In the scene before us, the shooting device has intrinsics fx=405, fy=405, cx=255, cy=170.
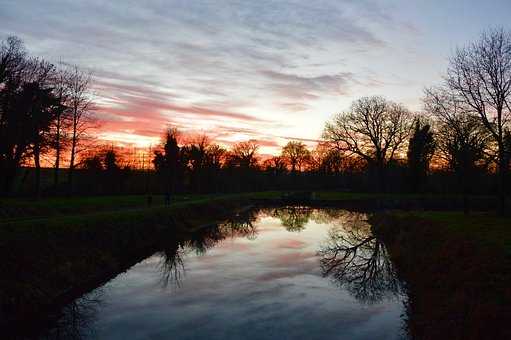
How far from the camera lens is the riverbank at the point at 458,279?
10.0 metres

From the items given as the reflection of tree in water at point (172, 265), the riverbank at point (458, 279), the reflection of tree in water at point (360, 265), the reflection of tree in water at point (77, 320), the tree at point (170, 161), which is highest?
the tree at point (170, 161)

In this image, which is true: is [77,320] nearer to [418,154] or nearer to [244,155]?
[418,154]

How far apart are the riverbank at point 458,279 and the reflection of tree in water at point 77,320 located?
33.3ft

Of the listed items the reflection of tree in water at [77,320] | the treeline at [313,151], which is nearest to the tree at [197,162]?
the treeline at [313,151]

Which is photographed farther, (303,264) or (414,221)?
(414,221)

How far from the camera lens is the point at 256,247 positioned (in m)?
28.5

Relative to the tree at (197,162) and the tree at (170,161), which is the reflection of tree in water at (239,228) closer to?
the tree at (170,161)

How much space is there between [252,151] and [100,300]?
9845 centimetres

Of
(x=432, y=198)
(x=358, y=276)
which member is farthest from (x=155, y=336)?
(x=432, y=198)

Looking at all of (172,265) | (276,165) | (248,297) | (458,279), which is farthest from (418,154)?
(248,297)

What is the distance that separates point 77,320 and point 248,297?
621cm

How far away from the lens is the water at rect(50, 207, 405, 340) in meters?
12.6

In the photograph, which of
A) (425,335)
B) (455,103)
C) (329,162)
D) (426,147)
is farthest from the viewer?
(329,162)

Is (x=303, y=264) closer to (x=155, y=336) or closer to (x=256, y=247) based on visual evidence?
(x=256, y=247)
